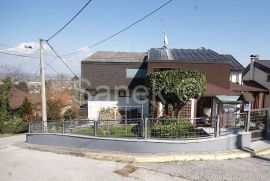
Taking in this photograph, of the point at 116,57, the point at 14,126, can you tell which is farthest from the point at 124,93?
the point at 14,126

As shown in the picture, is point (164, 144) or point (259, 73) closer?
point (164, 144)

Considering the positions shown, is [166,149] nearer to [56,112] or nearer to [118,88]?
[118,88]

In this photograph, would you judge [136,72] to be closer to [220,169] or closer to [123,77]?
[123,77]

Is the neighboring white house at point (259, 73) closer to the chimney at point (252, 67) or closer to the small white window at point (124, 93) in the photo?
the chimney at point (252, 67)

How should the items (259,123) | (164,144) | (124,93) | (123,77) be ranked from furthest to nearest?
(123,77), (124,93), (259,123), (164,144)

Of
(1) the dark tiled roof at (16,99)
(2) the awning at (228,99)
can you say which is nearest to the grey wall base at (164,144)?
(2) the awning at (228,99)

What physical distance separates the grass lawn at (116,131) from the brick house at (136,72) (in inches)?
302

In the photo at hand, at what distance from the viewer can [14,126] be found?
24.2 meters

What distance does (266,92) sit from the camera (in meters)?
24.5

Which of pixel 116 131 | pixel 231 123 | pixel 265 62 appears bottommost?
pixel 116 131

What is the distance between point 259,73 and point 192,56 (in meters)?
10.2

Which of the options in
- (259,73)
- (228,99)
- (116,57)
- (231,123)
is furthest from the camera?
(259,73)

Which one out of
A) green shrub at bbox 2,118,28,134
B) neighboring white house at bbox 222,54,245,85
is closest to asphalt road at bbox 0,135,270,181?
neighboring white house at bbox 222,54,245,85

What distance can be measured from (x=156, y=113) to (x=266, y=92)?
12.4 metres
